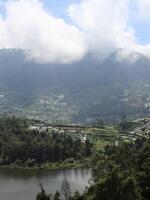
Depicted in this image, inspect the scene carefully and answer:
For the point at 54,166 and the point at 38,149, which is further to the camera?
the point at 38,149

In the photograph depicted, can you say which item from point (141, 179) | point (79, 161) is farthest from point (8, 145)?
point (141, 179)

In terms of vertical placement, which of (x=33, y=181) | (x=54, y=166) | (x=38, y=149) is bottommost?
(x=33, y=181)

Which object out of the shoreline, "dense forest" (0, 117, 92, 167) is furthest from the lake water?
"dense forest" (0, 117, 92, 167)

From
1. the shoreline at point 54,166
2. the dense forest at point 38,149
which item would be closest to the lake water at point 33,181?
the shoreline at point 54,166

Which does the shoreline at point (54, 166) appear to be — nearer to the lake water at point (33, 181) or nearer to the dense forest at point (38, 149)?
the dense forest at point (38, 149)

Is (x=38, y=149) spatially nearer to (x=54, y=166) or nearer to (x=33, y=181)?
(x=54, y=166)

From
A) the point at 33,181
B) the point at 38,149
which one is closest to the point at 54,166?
the point at 38,149
